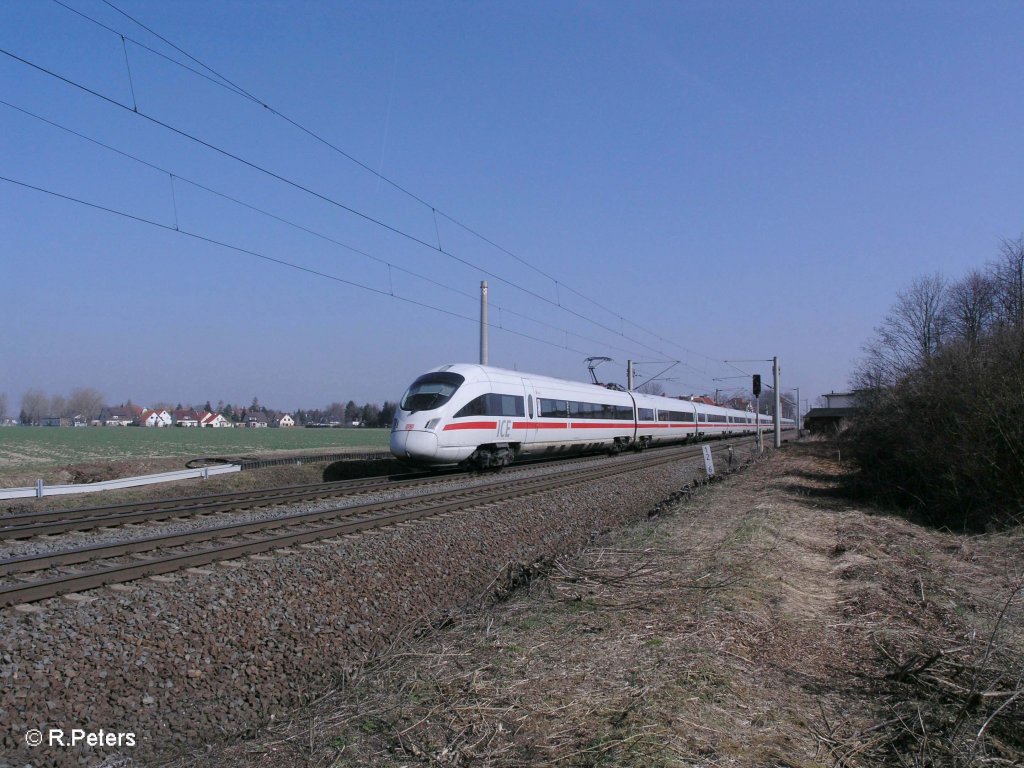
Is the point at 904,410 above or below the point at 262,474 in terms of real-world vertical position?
above

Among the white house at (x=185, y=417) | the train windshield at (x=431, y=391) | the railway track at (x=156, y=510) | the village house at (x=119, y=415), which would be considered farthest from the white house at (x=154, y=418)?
the railway track at (x=156, y=510)

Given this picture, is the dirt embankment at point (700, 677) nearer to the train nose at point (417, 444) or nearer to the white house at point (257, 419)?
the train nose at point (417, 444)

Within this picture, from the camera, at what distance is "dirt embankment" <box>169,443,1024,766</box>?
3816 millimetres

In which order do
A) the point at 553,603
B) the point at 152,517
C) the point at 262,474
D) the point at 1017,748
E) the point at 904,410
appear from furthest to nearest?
the point at 262,474, the point at 904,410, the point at 152,517, the point at 553,603, the point at 1017,748

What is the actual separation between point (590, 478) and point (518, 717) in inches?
614

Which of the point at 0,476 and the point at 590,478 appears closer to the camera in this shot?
the point at 590,478

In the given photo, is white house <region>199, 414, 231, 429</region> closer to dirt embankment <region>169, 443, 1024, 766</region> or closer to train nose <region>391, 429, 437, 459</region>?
train nose <region>391, 429, 437, 459</region>

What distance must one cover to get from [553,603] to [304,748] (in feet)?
9.70

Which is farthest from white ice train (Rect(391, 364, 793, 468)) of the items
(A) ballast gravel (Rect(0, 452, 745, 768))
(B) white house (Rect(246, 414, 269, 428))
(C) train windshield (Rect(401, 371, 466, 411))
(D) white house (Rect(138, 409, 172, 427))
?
(D) white house (Rect(138, 409, 172, 427))

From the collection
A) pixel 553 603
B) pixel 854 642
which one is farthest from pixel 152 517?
pixel 854 642

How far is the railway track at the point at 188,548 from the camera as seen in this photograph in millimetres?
7184

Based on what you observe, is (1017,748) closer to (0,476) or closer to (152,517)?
(152,517)

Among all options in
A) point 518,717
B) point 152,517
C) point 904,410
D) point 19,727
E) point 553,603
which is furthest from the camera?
point 904,410

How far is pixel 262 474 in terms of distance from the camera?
21422 mm
